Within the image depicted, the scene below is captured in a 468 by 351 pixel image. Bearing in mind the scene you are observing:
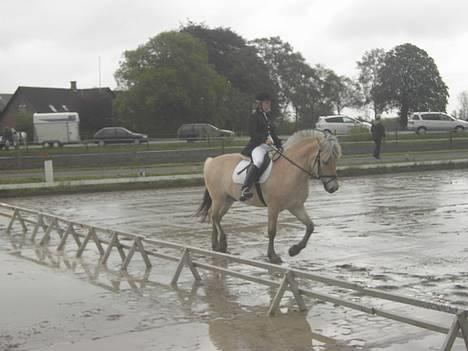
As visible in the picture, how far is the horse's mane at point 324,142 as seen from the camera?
11.6 metres

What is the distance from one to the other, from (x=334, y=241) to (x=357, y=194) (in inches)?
386

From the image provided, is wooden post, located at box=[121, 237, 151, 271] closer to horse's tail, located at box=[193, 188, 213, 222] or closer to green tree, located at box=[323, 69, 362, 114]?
horse's tail, located at box=[193, 188, 213, 222]

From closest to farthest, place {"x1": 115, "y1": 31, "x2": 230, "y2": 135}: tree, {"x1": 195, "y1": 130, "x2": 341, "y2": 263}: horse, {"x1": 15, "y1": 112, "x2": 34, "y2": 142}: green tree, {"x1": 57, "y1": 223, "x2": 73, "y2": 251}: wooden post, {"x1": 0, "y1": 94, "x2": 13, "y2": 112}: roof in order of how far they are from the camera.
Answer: {"x1": 195, "y1": 130, "x2": 341, "y2": 263}: horse
{"x1": 57, "y1": 223, "x2": 73, "y2": 251}: wooden post
{"x1": 15, "y1": 112, "x2": 34, "y2": 142}: green tree
{"x1": 115, "y1": 31, "x2": 230, "y2": 135}: tree
{"x1": 0, "y1": 94, "x2": 13, "y2": 112}: roof

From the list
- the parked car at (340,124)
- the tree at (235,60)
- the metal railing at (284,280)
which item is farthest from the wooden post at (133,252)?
the tree at (235,60)

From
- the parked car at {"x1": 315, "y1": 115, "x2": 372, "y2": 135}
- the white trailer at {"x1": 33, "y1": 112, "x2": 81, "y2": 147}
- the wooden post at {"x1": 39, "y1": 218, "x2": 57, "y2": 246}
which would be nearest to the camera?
the wooden post at {"x1": 39, "y1": 218, "x2": 57, "y2": 246}

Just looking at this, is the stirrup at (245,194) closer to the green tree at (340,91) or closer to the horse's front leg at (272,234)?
the horse's front leg at (272,234)

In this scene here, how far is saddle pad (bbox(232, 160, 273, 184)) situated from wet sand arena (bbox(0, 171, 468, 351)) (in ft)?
4.50

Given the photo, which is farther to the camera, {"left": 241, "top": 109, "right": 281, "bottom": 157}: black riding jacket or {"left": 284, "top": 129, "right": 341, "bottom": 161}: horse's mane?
{"left": 241, "top": 109, "right": 281, "bottom": 157}: black riding jacket

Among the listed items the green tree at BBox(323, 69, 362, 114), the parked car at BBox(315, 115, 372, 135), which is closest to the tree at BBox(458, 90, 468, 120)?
the green tree at BBox(323, 69, 362, 114)

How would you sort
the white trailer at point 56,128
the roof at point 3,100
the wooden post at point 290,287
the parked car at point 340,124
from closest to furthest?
the wooden post at point 290,287, the white trailer at point 56,128, the parked car at point 340,124, the roof at point 3,100

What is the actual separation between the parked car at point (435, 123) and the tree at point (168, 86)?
27626 millimetres

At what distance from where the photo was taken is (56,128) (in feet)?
187

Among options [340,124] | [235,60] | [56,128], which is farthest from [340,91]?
[56,128]

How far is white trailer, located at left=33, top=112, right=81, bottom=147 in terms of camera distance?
185 feet
